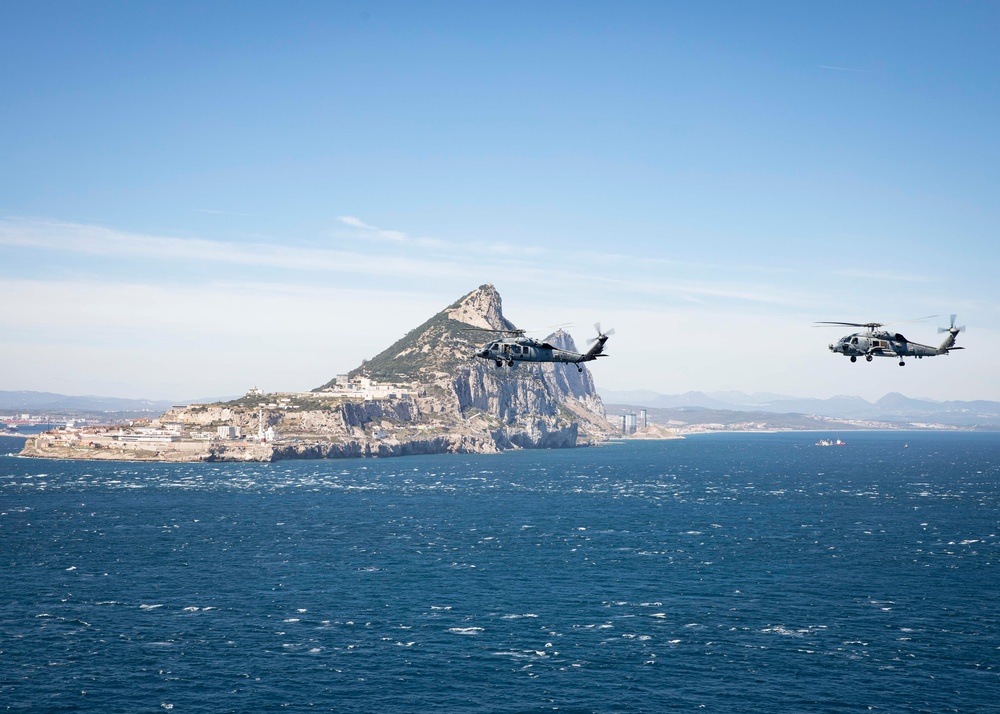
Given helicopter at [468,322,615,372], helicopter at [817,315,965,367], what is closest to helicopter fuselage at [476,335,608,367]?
helicopter at [468,322,615,372]

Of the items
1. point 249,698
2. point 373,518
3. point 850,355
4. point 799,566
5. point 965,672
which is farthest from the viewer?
point 373,518

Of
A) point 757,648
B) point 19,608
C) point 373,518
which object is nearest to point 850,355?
point 757,648

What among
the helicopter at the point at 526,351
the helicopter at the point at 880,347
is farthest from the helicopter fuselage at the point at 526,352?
the helicopter at the point at 880,347

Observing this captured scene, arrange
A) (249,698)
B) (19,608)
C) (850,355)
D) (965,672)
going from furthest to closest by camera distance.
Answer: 1. (19,608)
2. (850,355)
3. (965,672)
4. (249,698)

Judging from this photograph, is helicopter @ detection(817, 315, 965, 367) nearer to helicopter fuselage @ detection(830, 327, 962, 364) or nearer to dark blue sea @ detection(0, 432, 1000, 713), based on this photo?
helicopter fuselage @ detection(830, 327, 962, 364)

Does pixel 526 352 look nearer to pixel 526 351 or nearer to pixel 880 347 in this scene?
pixel 526 351

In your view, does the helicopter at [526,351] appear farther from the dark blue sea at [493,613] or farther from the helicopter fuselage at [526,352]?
the dark blue sea at [493,613]

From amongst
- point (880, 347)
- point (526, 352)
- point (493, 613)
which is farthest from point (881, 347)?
point (493, 613)

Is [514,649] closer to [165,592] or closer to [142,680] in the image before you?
[142,680]

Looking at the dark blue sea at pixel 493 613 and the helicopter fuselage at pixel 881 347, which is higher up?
the helicopter fuselage at pixel 881 347
